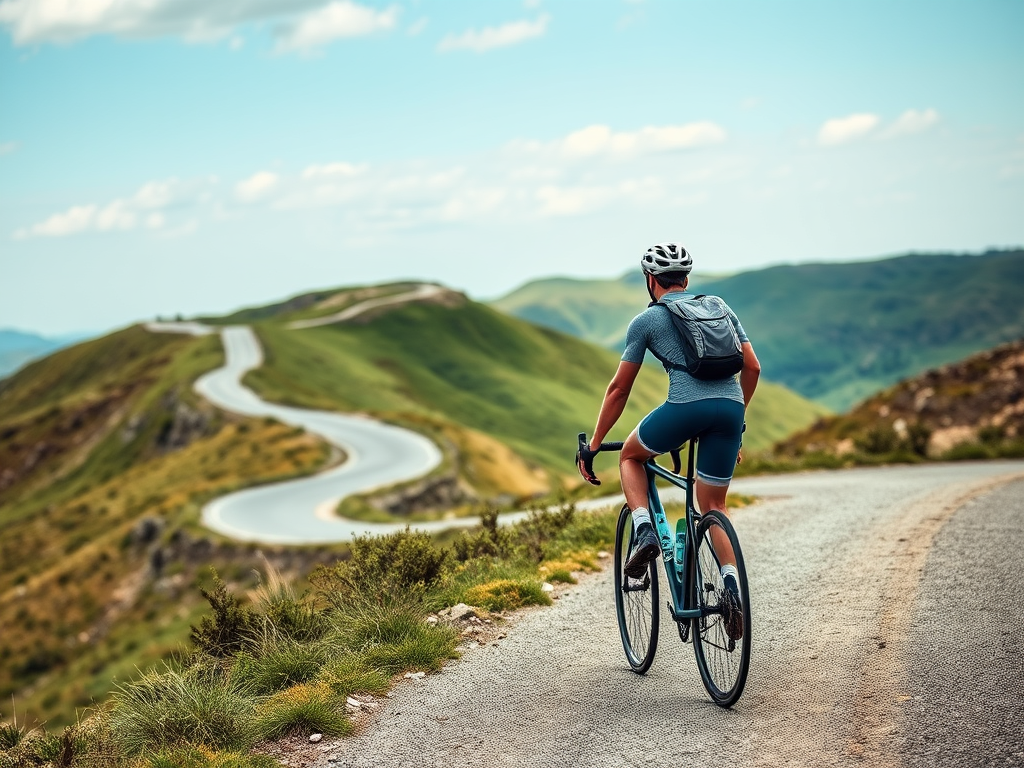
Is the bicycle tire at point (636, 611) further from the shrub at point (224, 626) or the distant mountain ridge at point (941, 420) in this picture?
the distant mountain ridge at point (941, 420)

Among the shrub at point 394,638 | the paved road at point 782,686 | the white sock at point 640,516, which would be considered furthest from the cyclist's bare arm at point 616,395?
the shrub at point 394,638

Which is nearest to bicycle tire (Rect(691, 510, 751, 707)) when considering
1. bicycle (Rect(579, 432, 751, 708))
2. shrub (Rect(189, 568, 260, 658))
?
bicycle (Rect(579, 432, 751, 708))

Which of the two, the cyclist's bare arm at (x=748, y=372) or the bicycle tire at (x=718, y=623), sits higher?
the cyclist's bare arm at (x=748, y=372)

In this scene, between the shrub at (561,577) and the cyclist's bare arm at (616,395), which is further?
the shrub at (561,577)

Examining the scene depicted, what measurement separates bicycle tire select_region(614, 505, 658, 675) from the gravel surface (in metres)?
1.84

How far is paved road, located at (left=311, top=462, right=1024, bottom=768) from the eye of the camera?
17.7 feet

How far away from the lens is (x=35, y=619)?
43.9 metres

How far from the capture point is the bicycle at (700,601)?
582 cm

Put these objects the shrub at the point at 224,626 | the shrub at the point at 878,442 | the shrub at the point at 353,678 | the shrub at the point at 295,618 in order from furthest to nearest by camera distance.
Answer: the shrub at the point at 878,442, the shrub at the point at 224,626, the shrub at the point at 295,618, the shrub at the point at 353,678

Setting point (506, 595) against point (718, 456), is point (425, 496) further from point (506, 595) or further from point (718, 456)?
point (718, 456)

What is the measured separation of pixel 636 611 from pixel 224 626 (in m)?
4.06

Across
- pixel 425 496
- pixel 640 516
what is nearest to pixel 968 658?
pixel 640 516

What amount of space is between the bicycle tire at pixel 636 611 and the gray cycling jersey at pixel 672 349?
143 centimetres

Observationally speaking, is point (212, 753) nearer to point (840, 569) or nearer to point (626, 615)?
point (626, 615)
